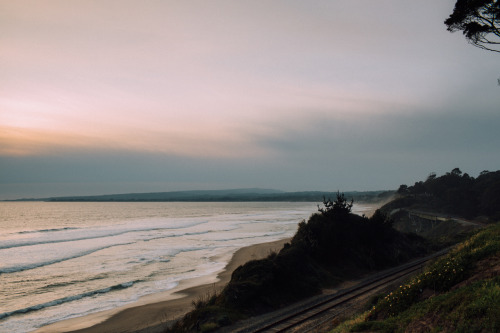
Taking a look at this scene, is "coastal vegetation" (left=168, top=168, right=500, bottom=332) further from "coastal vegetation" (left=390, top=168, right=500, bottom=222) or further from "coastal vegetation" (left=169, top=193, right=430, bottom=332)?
"coastal vegetation" (left=390, top=168, right=500, bottom=222)

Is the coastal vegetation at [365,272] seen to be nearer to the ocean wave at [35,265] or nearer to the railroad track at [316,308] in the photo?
the railroad track at [316,308]

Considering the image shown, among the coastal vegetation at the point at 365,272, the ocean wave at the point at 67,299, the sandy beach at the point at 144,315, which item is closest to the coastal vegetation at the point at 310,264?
the coastal vegetation at the point at 365,272

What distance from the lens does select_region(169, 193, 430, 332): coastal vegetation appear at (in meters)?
19.7

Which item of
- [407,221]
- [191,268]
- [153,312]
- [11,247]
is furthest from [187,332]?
[407,221]

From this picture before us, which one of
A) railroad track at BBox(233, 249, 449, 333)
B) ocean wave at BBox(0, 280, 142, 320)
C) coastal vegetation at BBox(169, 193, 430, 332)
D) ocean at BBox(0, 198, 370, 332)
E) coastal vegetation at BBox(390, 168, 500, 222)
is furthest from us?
coastal vegetation at BBox(390, 168, 500, 222)

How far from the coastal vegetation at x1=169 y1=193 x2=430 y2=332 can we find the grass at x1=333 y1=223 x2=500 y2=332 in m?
8.56

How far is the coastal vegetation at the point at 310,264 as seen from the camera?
19656 millimetres

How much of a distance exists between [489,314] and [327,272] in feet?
66.1

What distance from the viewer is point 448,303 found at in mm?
10203

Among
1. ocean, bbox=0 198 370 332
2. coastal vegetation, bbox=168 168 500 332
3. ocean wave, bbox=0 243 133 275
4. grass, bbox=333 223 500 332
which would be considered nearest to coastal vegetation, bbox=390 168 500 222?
coastal vegetation, bbox=168 168 500 332

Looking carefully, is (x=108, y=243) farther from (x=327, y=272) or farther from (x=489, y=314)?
(x=489, y=314)

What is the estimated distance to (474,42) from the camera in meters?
19.1

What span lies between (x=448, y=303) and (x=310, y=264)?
17407mm

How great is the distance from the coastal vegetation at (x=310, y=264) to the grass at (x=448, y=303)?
8.56 m
